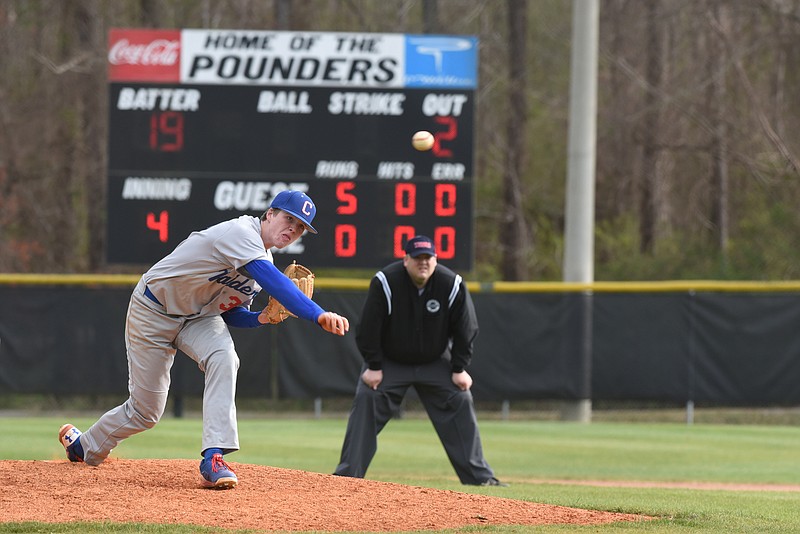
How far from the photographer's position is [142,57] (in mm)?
14305

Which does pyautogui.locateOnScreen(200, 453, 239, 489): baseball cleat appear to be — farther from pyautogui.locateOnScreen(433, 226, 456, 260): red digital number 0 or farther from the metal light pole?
the metal light pole

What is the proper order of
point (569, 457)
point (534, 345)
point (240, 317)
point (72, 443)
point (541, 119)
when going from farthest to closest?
point (541, 119) → point (534, 345) → point (569, 457) → point (72, 443) → point (240, 317)

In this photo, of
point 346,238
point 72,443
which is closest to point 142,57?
point 346,238

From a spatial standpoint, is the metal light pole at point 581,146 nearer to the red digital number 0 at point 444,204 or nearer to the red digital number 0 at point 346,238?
the red digital number 0 at point 444,204

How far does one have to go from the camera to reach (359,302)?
15445mm

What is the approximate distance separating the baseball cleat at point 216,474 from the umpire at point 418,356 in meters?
2.05

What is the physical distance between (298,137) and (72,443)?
26.2 ft

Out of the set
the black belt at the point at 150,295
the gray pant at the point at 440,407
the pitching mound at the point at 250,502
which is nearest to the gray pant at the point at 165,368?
the black belt at the point at 150,295

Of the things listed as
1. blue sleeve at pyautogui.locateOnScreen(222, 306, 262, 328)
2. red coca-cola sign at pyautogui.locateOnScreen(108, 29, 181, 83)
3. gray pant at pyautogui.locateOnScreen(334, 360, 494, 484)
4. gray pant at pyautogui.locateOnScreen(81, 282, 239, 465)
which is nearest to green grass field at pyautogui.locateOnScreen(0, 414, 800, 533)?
gray pant at pyautogui.locateOnScreen(334, 360, 494, 484)

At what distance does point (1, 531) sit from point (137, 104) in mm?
9727

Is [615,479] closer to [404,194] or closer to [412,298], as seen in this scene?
[412,298]

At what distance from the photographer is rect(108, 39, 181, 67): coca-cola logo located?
14305mm

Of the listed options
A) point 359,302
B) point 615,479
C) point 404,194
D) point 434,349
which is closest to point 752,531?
point 434,349

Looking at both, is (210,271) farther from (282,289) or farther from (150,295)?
(282,289)
